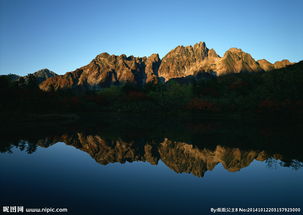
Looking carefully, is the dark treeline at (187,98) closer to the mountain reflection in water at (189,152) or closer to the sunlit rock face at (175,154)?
the mountain reflection in water at (189,152)

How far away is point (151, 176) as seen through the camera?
1047 centimetres

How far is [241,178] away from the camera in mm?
10070

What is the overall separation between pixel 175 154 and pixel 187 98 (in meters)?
45.3

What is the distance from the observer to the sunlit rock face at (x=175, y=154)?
12.2 m

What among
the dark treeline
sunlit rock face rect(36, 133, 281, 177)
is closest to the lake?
sunlit rock face rect(36, 133, 281, 177)

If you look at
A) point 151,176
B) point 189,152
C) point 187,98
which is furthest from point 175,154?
point 187,98

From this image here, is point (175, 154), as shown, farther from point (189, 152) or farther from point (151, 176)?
point (151, 176)

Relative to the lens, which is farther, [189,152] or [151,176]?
[189,152]

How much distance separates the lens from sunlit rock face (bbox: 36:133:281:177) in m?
12.2

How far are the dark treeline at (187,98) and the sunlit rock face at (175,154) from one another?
24895 millimetres

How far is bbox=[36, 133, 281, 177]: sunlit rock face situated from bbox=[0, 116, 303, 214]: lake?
0.19 feet

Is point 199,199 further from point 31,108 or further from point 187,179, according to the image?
point 31,108

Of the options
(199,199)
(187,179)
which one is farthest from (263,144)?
(199,199)

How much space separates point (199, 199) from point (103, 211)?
11.1ft
